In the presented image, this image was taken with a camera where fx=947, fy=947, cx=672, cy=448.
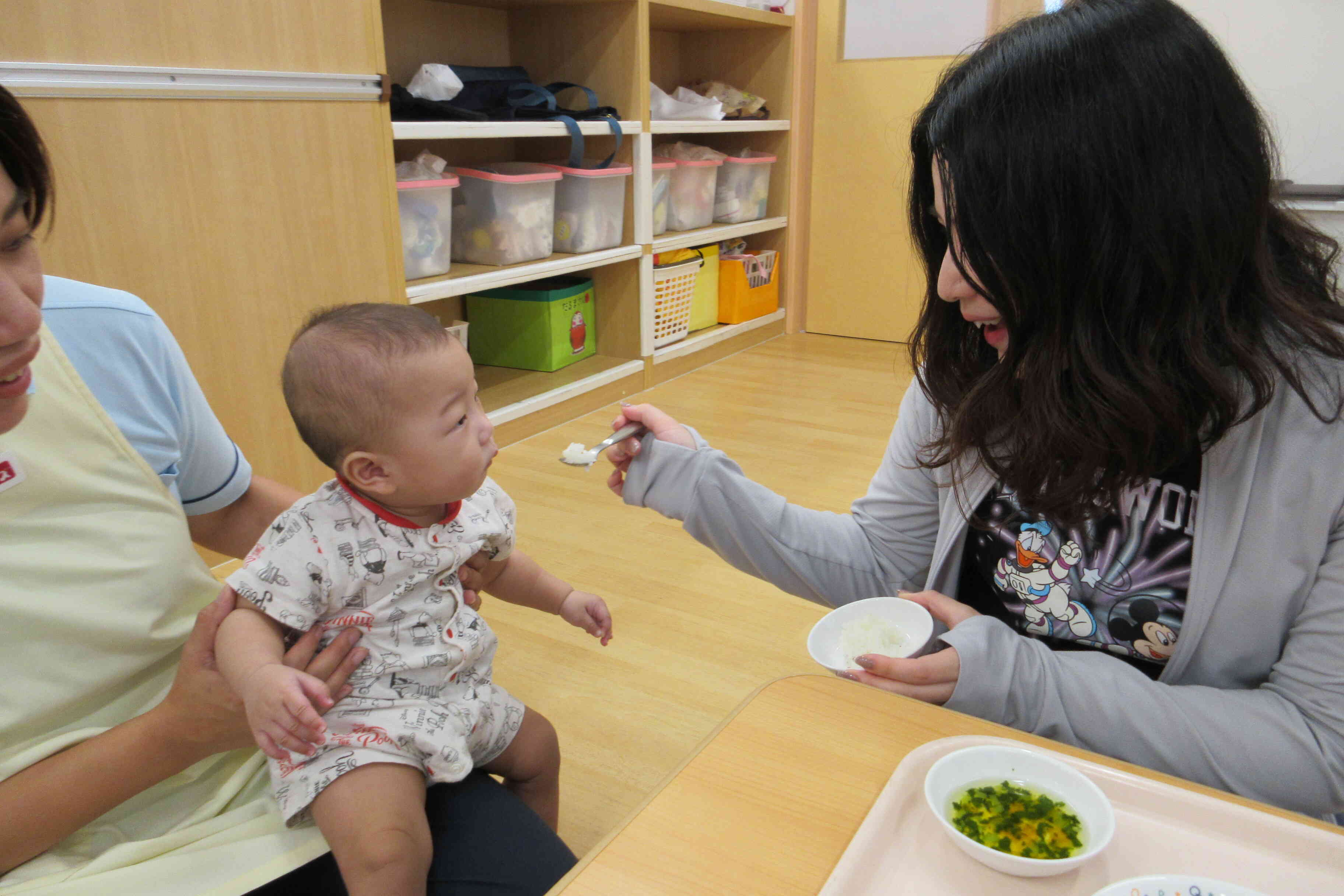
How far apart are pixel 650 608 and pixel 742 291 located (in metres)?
2.31

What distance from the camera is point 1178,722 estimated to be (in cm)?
75

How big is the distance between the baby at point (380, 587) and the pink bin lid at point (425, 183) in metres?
1.54

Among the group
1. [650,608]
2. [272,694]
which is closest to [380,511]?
[272,694]

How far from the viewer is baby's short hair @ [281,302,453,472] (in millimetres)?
901

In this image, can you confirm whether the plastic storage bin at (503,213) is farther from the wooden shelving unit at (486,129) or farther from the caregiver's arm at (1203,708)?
the caregiver's arm at (1203,708)

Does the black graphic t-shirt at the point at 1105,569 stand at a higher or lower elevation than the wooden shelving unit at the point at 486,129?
lower

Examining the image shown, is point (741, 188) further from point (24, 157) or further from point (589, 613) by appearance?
point (24, 157)

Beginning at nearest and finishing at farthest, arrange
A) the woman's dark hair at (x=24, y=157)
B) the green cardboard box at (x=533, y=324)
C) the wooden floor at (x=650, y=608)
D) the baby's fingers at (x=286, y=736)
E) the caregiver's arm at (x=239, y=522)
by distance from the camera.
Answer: the woman's dark hair at (x=24, y=157), the baby's fingers at (x=286, y=736), the caregiver's arm at (x=239, y=522), the wooden floor at (x=650, y=608), the green cardboard box at (x=533, y=324)

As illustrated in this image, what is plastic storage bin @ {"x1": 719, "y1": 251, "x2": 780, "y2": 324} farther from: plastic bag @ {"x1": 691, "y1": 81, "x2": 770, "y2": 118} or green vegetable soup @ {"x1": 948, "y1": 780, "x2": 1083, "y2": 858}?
green vegetable soup @ {"x1": 948, "y1": 780, "x2": 1083, "y2": 858}

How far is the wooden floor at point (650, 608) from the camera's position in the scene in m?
1.55

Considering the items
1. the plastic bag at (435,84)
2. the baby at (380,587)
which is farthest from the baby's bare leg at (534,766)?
the plastic bag at (435,84)

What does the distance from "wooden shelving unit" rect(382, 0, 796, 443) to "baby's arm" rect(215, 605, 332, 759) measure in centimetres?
173

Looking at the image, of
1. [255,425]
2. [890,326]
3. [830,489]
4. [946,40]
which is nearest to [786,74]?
[946,40]

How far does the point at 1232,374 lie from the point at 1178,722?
0.29 metres
